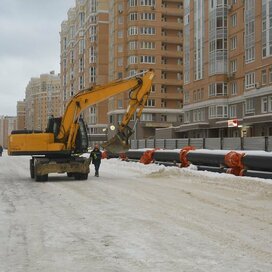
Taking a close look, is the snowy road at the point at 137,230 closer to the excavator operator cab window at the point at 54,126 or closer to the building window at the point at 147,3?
the excavator operator cab window at the point at 54,126

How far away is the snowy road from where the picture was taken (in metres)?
6.92

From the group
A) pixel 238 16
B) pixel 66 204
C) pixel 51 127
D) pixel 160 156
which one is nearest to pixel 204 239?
pixel 66 204

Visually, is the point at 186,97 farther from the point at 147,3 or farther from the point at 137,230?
the point at 137,230

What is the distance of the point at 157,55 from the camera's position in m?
93.4

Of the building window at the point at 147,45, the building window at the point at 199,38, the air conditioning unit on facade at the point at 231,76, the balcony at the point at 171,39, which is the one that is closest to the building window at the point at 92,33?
the building window at the point at 147,45

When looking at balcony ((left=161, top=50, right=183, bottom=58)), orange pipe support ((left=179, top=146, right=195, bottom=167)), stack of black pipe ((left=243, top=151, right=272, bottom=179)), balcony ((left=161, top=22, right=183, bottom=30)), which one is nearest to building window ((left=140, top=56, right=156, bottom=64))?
balcony ((left=161, top=50, right=183, bottom=58))

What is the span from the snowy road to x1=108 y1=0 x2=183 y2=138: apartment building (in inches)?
3016

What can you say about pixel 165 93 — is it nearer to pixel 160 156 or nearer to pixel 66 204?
pixel 160 156

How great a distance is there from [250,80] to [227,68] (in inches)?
371

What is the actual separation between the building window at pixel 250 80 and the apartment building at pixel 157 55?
38.8 metres

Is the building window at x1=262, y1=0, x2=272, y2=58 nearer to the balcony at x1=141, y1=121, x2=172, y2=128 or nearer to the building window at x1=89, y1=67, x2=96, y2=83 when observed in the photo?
the balcony at x1=141, y1=121, x2=172, y2=128

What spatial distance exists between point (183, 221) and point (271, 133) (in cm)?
4282

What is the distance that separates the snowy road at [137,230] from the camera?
692 cm

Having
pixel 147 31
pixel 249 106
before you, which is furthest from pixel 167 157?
pixel 147 31
